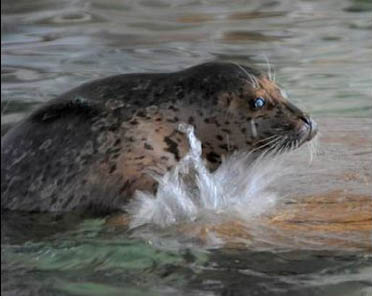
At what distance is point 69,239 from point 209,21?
19.5 feet

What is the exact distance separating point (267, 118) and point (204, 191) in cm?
46

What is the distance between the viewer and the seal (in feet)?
16.4

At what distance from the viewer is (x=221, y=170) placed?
5.23 metres

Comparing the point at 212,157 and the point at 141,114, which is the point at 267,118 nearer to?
the point at 212,157

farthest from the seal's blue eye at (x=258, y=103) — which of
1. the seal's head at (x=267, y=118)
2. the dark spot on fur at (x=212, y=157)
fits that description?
the dark spot on fur at (x=212, y=157)

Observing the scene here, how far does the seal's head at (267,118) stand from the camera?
519cm

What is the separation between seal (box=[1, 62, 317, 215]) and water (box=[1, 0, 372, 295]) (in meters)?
0.11

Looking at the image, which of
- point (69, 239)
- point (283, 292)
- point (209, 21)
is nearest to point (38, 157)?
point (69, 239)

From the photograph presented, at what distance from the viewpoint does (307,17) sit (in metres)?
10.3

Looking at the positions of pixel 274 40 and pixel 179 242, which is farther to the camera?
pixel 274 40

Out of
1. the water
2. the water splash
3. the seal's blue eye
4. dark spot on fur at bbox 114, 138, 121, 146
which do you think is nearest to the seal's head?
the seal's blue eye

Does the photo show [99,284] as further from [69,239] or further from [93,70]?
[93,70]

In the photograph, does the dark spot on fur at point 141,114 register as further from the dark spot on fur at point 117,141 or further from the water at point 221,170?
the water at point 221,170

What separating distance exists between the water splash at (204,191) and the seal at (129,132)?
50 millimetres
